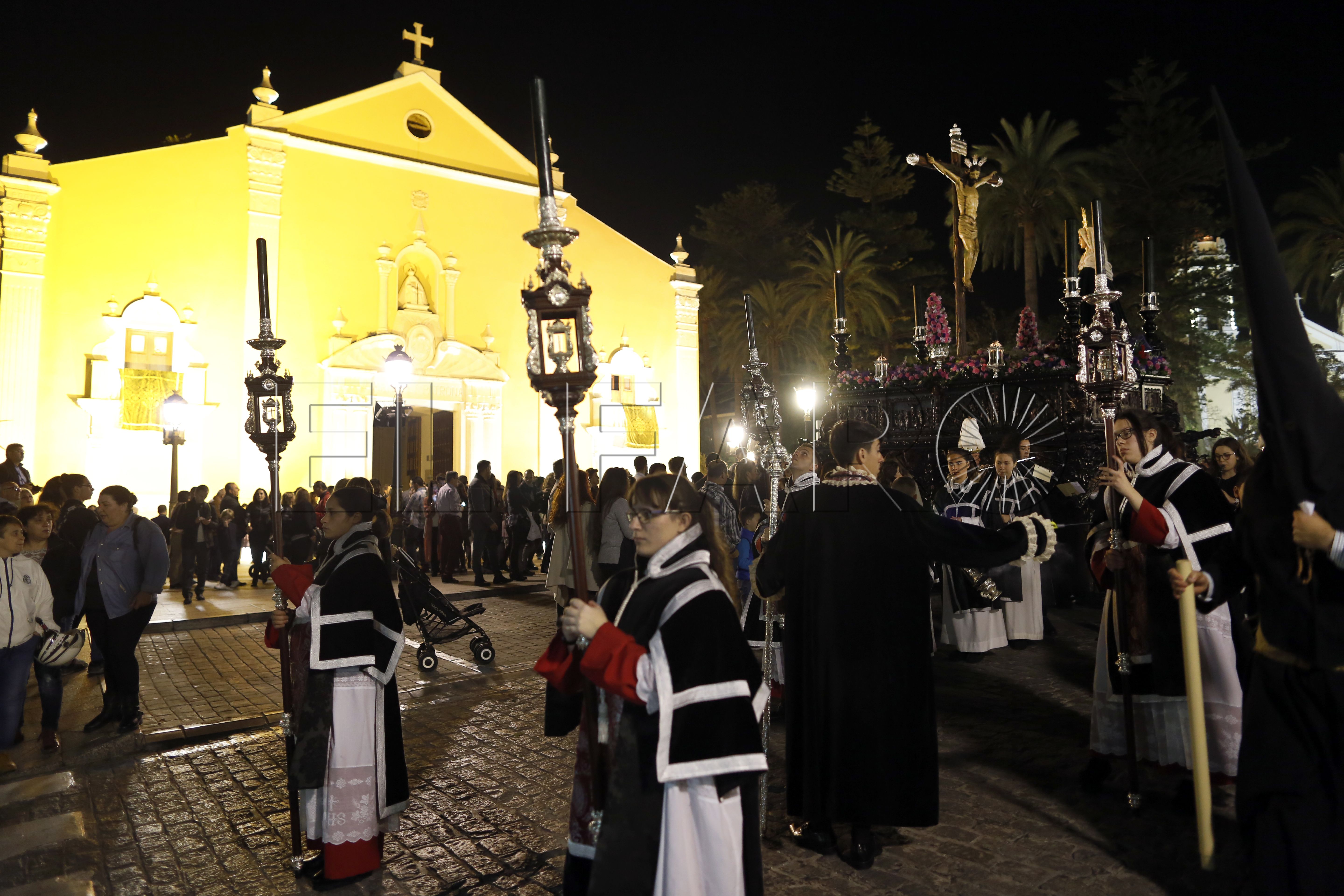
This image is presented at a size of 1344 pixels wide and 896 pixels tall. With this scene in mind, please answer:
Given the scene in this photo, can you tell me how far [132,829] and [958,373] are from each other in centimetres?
1125

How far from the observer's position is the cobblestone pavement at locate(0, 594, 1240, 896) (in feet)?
12.8

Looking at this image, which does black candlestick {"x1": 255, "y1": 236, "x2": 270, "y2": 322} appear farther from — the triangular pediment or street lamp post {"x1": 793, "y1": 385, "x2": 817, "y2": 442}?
the triangular pediment

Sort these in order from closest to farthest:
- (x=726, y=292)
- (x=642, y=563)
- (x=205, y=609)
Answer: (x=642, y=563) → (x=205, y=609) → (x=726, y=292)

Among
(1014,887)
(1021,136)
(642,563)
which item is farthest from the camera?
(1021,136)

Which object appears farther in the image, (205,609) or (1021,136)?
(1021,136)

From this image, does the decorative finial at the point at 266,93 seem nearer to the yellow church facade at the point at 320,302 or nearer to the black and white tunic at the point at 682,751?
the yellow church facade at the point at 320,302

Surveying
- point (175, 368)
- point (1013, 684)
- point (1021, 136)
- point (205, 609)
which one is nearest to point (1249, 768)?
point (1013, 684)

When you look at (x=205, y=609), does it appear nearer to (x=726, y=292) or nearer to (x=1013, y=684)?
(x=1013, y=684)

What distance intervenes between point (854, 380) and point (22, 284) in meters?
16.4

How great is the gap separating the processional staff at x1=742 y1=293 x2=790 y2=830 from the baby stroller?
10.7 feet

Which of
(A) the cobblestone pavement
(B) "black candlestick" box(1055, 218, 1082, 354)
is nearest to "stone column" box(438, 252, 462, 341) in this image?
(B) "black candlestick" box(1055, 218, 1082, 354)

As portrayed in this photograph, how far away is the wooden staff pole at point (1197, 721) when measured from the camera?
348 centimetres

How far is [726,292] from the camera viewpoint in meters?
39.8

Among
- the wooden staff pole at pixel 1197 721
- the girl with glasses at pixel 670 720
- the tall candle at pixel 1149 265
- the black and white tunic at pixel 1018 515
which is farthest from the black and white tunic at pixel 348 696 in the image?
the black and white tunic at pixel 1018 515
